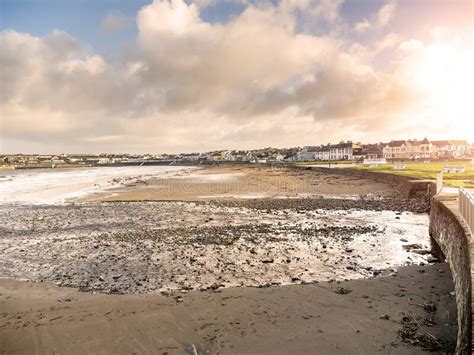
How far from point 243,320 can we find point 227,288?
1884 mm

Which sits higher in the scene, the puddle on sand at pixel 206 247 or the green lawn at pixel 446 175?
the green lawn at pixel 446 175

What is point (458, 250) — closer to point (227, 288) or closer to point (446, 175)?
point (227, 288)

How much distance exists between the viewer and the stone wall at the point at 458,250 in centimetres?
552

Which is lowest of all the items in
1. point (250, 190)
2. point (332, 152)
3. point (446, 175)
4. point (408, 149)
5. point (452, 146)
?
point (250, 190)

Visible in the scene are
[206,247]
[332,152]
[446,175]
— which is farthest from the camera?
[332,152]

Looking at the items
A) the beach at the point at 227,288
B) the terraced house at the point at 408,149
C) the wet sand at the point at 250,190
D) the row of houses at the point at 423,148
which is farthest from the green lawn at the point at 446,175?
the row of houses at the point at 423,148

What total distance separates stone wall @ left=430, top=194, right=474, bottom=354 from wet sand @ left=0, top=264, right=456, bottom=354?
26.6 inches

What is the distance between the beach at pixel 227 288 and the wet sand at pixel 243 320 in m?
0.03

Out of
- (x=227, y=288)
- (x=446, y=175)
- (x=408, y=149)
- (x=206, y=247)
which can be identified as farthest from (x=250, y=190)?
(x=408, y=149)

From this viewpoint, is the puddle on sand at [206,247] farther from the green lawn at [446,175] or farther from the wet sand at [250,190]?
the wet sand at [250,190]

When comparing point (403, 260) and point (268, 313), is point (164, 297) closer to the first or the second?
point (268, 313)

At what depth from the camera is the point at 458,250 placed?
28.0 ft

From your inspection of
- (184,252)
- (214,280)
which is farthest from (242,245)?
(214,280)

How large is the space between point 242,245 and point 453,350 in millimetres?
8683
